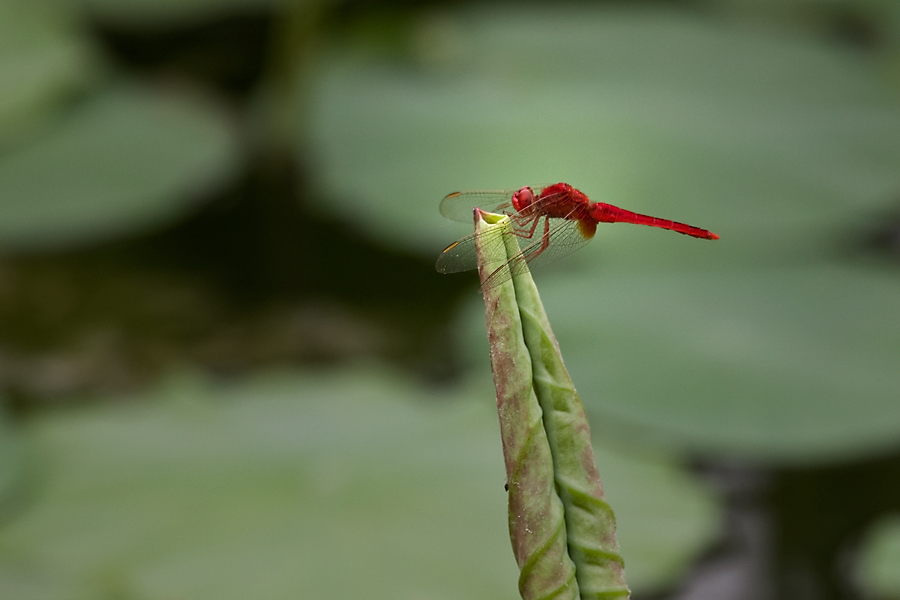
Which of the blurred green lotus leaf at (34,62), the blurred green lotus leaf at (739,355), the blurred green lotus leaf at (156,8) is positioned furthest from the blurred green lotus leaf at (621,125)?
the blurred green lotus leaf at (34,62)

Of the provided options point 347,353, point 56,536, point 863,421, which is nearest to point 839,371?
point 863,421

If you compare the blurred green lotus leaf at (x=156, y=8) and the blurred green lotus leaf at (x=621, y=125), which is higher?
the blurred green lotus leaf at (x=156, y=8)

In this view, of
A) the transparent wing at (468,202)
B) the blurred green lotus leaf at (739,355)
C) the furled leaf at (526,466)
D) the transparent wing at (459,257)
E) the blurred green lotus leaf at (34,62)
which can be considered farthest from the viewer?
the blurred green lotus leaf at (34,62)

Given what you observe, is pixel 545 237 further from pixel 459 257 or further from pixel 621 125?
pixel 621 125

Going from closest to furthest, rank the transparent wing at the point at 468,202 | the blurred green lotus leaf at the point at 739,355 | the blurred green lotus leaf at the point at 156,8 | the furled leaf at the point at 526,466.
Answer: the furled leaf at the point at 526,466
the transparent wing at the point at 468,202
the blurred green lotus leaf at the point at 739,355
the blurred green lotus leaf at the point at 156,8

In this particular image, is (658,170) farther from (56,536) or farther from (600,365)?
(56,536)

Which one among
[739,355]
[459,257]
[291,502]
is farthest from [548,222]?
[739,355]

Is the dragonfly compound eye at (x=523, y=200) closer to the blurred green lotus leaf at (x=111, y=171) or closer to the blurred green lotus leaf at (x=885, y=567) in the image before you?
the blurred green lotus leaf at (x=885, y=567)
